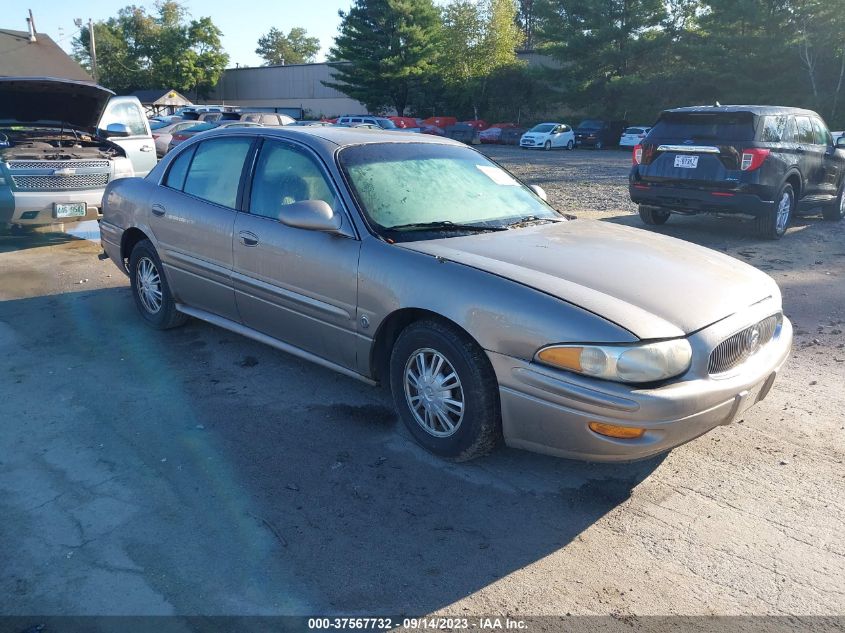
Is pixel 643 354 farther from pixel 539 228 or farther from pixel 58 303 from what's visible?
→ pixel 58 303

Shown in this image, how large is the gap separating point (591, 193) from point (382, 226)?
12.1 metres

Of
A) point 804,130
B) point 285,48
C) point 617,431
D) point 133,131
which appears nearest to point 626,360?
point 617,431

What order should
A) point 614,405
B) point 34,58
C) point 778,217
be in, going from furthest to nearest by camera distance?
1. point 34,58
2. point 778,217
3. point 614,405

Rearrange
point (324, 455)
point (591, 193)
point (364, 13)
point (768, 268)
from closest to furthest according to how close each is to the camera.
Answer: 1. point (324, 455)
2. point (768, 268)
3. point (591, 193)
4. point (364, 13)

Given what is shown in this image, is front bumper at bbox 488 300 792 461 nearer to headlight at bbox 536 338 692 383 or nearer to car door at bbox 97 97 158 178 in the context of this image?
headlight at bbox 536 338 692 383

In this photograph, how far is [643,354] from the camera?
3012 mm

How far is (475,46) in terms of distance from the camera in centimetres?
5250

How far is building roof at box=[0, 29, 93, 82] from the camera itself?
20281 millimetres

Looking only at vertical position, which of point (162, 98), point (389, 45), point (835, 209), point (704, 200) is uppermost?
point (389, 45)

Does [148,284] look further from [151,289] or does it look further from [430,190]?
[430,190]

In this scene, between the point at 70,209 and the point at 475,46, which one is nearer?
the point at 70,209

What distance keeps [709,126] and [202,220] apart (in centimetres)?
705

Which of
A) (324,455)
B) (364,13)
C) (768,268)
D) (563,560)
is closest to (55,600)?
(324,455)

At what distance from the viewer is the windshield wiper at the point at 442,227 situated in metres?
3.96
